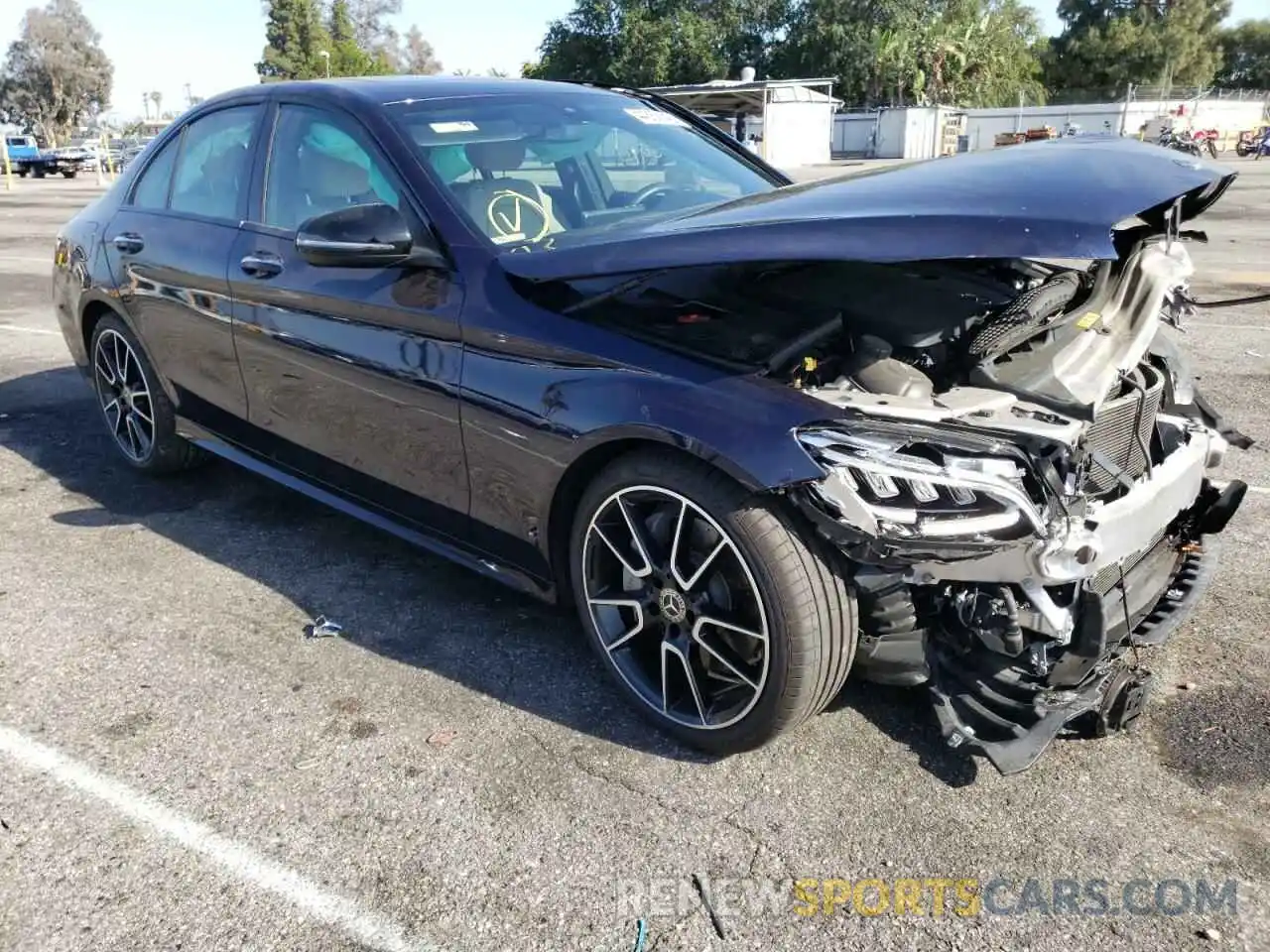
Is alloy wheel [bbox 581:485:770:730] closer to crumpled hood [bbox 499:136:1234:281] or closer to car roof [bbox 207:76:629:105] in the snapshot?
crumpled hood [bbox 499:136:1234:281]

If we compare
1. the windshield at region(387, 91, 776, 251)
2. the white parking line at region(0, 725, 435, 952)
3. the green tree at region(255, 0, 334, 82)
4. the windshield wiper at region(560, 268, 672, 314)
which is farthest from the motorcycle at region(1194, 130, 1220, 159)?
the green tree at region(255, 0, 334, 82)

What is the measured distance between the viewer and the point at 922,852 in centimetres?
244

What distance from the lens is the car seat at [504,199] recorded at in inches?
126

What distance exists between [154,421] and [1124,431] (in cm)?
405

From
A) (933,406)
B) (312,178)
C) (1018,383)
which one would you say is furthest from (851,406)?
(312,178)

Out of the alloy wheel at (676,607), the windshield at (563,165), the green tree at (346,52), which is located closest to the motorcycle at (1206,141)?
the windshield at (563,165)

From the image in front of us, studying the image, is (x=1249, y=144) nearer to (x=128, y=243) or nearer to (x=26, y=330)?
(x=26, y=330)

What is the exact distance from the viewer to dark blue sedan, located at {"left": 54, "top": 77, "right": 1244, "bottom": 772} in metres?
2.41

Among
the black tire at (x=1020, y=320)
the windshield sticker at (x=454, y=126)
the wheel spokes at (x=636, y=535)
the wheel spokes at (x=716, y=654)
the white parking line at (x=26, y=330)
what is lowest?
the white parking line at (x=26, y=330)

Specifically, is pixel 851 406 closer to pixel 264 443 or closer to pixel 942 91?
pixel 264 443

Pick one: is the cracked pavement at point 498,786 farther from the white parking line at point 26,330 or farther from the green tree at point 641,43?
the green tree at point 641,43

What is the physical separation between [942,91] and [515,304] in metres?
65.1

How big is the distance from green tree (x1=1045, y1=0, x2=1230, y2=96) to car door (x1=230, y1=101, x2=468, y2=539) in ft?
236

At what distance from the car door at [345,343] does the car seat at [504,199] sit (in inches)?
7.6
